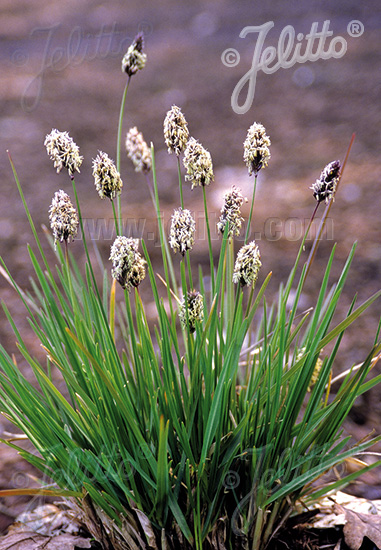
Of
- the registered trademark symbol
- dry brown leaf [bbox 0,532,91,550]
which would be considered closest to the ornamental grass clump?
dry brown leaf [bbox 0,532,91,550]

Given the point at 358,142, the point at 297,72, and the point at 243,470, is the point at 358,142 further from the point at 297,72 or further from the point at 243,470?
the point at 243,470

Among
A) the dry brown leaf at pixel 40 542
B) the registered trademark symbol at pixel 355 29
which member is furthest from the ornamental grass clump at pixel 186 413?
the registered trademark symbol at pixel 355 29

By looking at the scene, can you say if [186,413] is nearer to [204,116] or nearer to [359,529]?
[359,529]

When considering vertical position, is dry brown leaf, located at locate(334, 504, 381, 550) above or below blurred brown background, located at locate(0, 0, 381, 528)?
below

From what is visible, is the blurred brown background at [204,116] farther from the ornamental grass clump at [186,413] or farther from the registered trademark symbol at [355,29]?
Result: the ornamental grass clump at [186,413]

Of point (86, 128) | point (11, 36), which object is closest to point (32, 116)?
point (86, 128)

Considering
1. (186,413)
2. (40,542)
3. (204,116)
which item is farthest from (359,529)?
(204,116)

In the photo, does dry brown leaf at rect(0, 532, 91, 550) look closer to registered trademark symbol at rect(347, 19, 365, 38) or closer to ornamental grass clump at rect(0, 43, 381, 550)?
ornamental grass clump at rect(0, 43, 381, 550)
